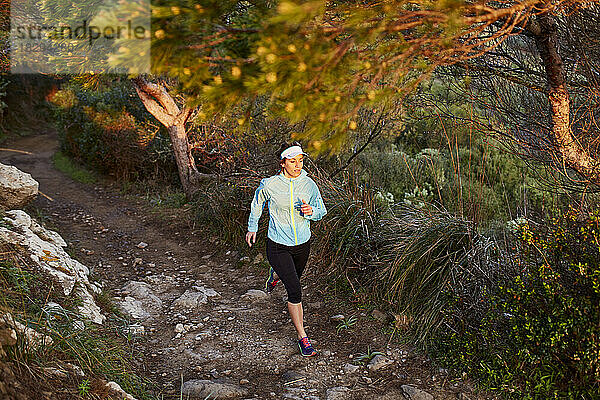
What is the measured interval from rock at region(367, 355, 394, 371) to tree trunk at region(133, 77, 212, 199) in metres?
5.68

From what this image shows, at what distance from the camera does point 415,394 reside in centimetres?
401

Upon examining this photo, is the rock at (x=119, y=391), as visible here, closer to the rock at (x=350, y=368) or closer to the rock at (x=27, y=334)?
the rock at (x=27, y=334)

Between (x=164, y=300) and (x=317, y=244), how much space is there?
1973 millimetres

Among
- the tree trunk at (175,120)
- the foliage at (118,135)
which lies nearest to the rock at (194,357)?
the tree trunk at (175,120)

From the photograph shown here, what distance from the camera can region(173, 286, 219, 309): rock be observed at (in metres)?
5.90

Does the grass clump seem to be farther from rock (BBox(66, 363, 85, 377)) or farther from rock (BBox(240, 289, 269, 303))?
rock (BBox(66, 363, 85, 377))

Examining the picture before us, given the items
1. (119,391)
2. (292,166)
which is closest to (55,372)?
(119,391)

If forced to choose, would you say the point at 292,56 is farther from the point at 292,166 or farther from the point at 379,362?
the point at 379,362

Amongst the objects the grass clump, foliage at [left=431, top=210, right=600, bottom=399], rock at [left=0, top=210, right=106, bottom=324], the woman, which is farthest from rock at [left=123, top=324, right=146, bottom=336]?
the grass clump

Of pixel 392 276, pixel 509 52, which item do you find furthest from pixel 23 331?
pixel 509 52

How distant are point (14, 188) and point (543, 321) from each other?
636 cm

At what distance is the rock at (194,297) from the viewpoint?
19.4 ft

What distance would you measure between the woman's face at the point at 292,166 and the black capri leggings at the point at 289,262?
0.64 metres

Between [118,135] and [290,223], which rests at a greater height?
[290,223]
